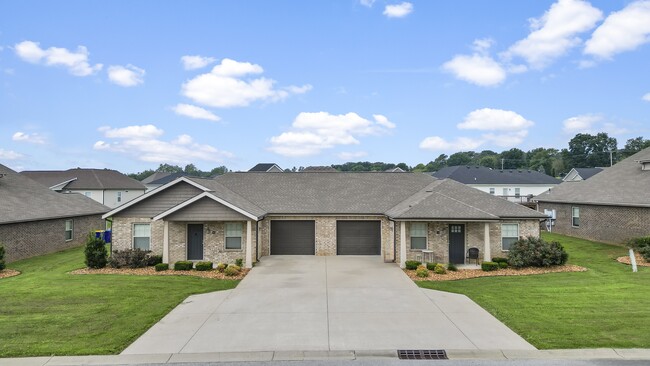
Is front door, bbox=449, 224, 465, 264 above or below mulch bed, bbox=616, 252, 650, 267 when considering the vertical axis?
above

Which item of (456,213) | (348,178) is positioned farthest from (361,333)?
Result: (348,178)

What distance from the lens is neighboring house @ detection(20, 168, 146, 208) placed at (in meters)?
52.5

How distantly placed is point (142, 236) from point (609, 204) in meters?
28.4

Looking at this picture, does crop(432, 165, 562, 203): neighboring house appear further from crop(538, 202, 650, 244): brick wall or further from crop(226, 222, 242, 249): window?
crop(226, 222, 242, 249): window

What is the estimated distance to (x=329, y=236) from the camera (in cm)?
2341

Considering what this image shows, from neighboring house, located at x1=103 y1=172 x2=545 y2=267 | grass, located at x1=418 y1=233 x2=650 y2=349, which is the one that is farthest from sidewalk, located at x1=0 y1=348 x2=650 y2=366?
neighboring house, located at x1=103 y1=172 x2=545 y2=267

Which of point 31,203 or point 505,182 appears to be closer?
point 31,203

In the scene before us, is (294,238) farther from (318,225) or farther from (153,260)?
(153,260)

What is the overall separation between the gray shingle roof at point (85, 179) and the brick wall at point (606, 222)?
52784mm

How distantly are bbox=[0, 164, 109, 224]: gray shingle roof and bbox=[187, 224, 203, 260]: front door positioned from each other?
964 cm

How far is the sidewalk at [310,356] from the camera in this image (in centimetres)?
857

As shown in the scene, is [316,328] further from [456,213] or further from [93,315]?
[456,213]

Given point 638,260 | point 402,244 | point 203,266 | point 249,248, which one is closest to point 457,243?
point 402,244

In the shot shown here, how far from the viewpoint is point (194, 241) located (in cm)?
2097
